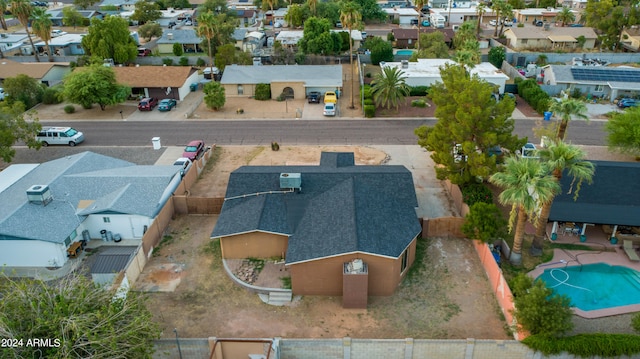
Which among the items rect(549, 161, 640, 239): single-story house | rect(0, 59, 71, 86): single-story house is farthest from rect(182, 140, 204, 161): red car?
rect(0, 59, 71, 86): single-story house

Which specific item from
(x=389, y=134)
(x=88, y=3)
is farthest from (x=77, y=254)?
(x=88, y=3)

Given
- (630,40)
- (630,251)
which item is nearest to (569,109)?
(630,251)

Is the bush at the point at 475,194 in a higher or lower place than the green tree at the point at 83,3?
lower

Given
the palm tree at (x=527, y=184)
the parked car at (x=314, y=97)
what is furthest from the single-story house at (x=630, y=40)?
the palm tree at (x=527, y=184)

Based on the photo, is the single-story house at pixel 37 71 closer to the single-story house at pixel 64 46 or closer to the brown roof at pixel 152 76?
the brown roof at pixel 152 76

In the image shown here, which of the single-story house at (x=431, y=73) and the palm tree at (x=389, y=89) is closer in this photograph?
the palm tree at (x=389, y=89)
